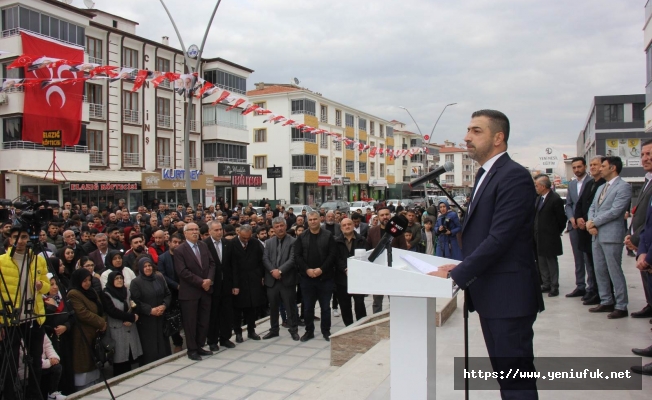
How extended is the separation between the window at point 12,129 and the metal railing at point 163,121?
33.9 feet

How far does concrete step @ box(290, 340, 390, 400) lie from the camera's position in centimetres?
454

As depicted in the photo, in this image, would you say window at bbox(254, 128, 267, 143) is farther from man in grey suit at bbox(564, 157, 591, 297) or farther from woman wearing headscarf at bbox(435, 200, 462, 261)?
man in grey suit at bbox(564, 157, 591, 297)

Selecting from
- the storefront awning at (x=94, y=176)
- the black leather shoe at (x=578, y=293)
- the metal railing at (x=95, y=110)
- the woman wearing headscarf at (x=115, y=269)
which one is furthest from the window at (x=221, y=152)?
the black leather shoe at (x=578, y=293)

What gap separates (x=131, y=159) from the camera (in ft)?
107

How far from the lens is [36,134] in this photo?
72.0ft

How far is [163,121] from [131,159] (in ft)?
13.6

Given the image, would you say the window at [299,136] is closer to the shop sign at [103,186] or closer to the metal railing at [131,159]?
the metal railing at [131,159]

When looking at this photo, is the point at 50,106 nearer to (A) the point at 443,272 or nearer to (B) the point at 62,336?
(B) the point at 62,336

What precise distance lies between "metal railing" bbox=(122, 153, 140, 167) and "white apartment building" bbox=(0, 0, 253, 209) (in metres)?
0.06

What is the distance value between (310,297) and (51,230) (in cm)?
530

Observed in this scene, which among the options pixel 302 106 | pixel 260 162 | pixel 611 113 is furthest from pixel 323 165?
pixel 611 113

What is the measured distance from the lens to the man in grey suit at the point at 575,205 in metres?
7.15

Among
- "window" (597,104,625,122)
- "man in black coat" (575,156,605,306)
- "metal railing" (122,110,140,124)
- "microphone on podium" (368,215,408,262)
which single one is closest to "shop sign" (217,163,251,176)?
"metal railing" (122,110,140,124)

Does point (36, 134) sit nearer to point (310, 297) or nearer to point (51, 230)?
point (51, 230)
